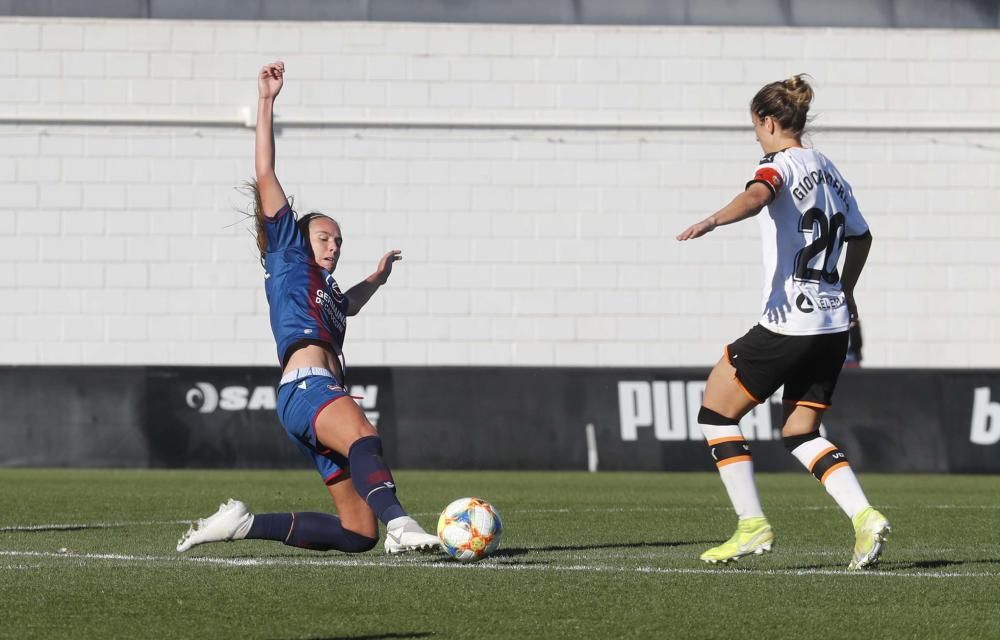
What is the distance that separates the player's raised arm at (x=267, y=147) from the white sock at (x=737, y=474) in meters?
2.24

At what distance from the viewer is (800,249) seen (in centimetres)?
731

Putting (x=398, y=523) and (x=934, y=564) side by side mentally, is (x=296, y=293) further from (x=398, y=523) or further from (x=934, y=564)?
(x=934, y=564)

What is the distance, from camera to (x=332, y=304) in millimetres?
7625

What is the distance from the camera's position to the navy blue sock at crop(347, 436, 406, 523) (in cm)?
689

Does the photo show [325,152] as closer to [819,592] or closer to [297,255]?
[297,255]

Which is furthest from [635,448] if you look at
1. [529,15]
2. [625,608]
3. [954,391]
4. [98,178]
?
[625,608]

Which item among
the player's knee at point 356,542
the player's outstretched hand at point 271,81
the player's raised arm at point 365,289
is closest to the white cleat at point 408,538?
the player's knee at point 356,542

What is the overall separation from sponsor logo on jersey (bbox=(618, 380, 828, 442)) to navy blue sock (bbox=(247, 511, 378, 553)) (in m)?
10.6

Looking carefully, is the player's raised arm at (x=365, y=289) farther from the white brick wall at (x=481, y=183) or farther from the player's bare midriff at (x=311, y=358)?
the white brick wall at (x=481, y=183)

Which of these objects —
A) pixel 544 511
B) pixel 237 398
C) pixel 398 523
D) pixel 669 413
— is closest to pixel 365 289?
pixel 398 523

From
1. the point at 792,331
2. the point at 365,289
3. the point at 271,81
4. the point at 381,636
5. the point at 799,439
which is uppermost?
the point at 271,81

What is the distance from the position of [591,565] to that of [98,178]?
15183 millimetres

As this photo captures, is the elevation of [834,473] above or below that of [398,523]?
above

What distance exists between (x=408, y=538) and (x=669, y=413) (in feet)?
38.7
